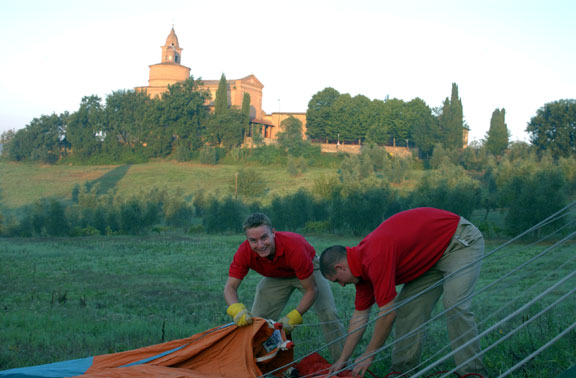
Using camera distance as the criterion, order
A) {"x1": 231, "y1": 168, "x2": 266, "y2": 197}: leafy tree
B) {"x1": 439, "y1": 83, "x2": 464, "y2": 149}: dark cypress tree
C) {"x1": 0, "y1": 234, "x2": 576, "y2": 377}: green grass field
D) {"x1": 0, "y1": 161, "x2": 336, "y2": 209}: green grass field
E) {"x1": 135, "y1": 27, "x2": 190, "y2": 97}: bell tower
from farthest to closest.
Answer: {"x1": 135, "y1": 27, "x2": 190, "y2": 97}: bell tower
{"x1": 439, "y1": 83, "x2": 464, "y2": 149}: dark cypress tree
{"x1": 0, "y1": 161, "x2": 336, "y2": 209}: green grass field
{"x1": 231, "y1": 168, "x2": 266, "y2": 197}: leafy tree
{"x1": 0, "y1": 234, "x2": 576, "y2": 377}: green grass field

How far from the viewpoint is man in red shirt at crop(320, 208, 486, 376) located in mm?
3938

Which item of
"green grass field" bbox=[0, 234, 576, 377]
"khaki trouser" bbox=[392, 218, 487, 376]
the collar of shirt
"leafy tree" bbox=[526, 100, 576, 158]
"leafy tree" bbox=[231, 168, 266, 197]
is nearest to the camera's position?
the collar of shirt

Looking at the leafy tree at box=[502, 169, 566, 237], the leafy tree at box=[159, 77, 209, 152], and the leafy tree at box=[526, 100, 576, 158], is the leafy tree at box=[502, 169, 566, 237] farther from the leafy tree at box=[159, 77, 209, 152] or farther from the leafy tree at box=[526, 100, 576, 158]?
Answer: the leafy tree at box=[159, 77, 209, 152]

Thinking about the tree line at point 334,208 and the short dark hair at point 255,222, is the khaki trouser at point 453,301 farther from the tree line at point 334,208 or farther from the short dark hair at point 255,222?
the tree line at point 334,208

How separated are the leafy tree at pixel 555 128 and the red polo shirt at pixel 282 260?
140ft

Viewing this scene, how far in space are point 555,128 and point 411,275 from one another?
151 ft

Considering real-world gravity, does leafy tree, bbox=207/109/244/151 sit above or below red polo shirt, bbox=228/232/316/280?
above

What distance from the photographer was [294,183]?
4372 cm

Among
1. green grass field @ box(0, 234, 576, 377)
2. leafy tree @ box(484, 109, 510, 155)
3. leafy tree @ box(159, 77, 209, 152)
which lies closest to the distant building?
leafy tree @ box(159, 77, 209, 152)

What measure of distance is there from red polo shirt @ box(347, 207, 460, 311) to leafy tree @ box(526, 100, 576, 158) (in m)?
42.6

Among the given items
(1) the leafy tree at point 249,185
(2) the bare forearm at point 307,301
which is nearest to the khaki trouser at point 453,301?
(2) the bare forearm at point 307,301

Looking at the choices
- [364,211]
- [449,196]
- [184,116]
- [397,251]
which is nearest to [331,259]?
[397,251]

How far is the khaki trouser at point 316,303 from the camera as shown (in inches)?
202

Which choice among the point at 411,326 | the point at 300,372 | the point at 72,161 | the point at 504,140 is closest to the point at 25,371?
the point at 300,372
